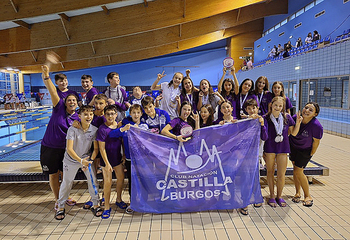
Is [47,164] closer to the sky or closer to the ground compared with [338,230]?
closer to the sky

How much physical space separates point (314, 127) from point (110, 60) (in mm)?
15747

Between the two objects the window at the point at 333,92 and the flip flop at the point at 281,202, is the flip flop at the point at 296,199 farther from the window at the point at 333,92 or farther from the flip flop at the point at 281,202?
the window at the point at 333,92

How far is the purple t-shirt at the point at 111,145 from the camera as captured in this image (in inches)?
111

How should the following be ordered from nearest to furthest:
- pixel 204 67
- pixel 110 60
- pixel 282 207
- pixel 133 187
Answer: pixel 133 187
pixel 282 207
pixel 110 60
pixel 204 67

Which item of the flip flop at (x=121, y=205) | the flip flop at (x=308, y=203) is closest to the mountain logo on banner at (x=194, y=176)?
the flip flop at (x=121, y=205)

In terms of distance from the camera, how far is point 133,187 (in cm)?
285

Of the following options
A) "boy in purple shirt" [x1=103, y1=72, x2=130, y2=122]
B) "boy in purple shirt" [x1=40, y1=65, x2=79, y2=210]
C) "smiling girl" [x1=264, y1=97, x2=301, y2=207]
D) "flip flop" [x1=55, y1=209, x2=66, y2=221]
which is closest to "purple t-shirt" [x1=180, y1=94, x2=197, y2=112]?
"boy in purple shirt" [x1=103, y1=72, x2=130, y2=122]

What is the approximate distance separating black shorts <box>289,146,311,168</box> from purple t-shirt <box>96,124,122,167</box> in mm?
2295

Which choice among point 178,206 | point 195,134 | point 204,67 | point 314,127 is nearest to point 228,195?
point 178,206

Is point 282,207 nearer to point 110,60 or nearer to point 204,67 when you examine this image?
point 110,60

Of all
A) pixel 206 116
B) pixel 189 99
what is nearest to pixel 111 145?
pixel 206 116

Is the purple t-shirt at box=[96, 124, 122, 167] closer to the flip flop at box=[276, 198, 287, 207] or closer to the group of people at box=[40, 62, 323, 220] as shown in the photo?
the group of people at box=[40, 62, 323, 220]

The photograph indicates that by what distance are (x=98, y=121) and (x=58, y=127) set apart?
47 cm

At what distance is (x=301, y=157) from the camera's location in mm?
3096
